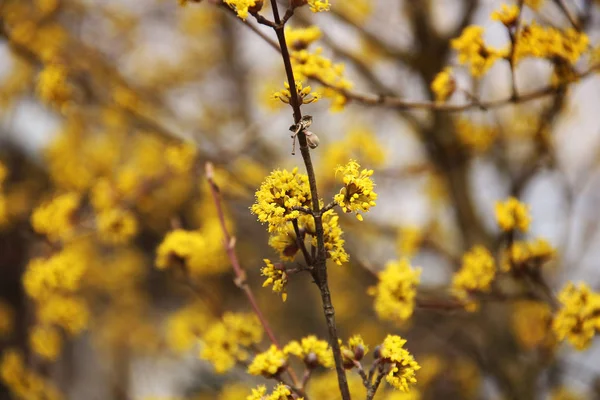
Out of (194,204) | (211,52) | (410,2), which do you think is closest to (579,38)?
(410,2)

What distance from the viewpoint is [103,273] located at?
324 centimetres

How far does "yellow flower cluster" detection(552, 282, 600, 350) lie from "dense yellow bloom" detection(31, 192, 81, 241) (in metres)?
1.38

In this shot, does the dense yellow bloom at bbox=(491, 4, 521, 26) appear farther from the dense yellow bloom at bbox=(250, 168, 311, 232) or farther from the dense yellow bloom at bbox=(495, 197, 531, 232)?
the dense yellow bloom at bbox=(250, 168, 311, 232)

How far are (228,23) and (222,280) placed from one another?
68.6 inches

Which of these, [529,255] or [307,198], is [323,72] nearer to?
[307,198]

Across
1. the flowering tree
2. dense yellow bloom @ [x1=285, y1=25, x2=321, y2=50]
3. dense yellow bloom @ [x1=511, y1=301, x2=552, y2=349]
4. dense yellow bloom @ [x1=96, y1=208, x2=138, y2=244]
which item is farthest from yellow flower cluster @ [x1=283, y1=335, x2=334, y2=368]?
dense yellow bloom @ [x1=511, y1=301, x2=552, y2=349]

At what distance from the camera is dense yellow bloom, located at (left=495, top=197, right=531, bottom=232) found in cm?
120

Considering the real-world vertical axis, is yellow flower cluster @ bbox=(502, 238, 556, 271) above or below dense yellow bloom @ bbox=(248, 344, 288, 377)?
above

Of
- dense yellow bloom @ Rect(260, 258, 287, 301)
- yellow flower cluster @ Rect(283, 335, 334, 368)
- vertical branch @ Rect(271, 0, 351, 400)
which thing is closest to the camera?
vertical branch @ Rect(271, 0, 351, 400)

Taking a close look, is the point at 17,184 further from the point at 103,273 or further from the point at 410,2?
the point at 410,2

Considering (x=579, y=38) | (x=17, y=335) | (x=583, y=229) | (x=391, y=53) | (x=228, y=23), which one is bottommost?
(x=17, y=335)

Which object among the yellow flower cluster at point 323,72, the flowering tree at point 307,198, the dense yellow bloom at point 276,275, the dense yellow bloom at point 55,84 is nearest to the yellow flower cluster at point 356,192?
the flowering tree at point 307,198

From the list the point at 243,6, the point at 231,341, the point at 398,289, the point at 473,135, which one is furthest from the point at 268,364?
the point at 473,135

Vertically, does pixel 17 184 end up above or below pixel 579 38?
above
